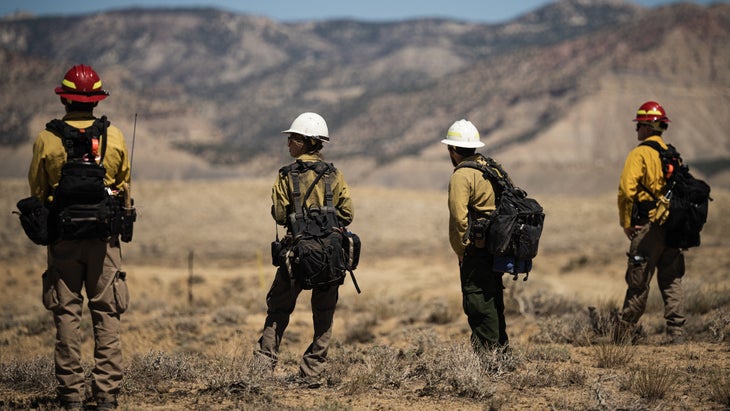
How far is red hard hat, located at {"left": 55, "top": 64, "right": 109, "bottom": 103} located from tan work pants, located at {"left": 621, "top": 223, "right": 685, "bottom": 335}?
15.9 feet

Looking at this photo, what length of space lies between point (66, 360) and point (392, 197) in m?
34.0

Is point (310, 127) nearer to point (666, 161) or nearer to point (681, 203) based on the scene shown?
point (666, 161)

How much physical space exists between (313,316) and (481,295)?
1336mm

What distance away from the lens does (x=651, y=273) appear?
A: 23.2 ft

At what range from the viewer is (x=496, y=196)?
5934 mm

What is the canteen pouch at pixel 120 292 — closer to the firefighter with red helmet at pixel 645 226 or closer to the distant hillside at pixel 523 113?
the firefighter with red helmet at pixel 645 226

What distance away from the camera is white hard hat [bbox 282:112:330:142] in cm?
571

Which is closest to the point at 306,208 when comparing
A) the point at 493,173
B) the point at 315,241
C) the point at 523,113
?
the point at 315,241

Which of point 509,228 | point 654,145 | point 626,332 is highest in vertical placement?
point 654,145

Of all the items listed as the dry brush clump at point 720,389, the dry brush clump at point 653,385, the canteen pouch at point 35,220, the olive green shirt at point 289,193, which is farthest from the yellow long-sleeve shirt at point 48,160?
the dry brush clump at point 720,389

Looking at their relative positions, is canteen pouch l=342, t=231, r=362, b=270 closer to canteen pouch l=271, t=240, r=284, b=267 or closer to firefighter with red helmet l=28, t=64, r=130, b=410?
canteen pouch l=271, t=240, r=284, b=267

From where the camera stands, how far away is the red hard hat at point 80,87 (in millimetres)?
4988

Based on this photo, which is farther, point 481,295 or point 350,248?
point 481,295

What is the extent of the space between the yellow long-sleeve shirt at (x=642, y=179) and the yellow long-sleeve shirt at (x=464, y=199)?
172cm
